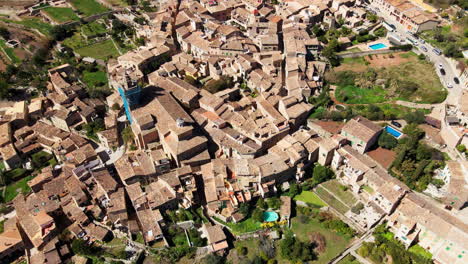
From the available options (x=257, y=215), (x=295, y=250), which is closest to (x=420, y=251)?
(x=295, y=250)

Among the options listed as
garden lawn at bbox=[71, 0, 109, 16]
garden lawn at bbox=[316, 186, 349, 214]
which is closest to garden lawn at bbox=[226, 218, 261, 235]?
garden lawn at bbox=[316, 186, 349, 214]

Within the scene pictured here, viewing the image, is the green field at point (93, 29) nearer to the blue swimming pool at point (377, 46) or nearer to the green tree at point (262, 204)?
the green tree at point (262, 204)

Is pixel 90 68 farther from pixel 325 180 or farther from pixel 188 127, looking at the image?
pixel 325 180

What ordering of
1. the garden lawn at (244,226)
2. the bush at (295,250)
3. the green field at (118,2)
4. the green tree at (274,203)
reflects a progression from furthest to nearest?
1. the green field at (118,2)
2. the green tree at (274,203)
3. the garden lawn at (244,226)
4. the bush at (295,250)

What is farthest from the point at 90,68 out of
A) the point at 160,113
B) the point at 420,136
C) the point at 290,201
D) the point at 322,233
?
the point at 420,136

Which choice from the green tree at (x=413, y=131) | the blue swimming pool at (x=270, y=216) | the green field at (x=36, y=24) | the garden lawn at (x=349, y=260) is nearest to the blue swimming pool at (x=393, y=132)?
the green tree at (x=413, y=131)

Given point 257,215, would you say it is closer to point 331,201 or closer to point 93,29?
point 331,201
